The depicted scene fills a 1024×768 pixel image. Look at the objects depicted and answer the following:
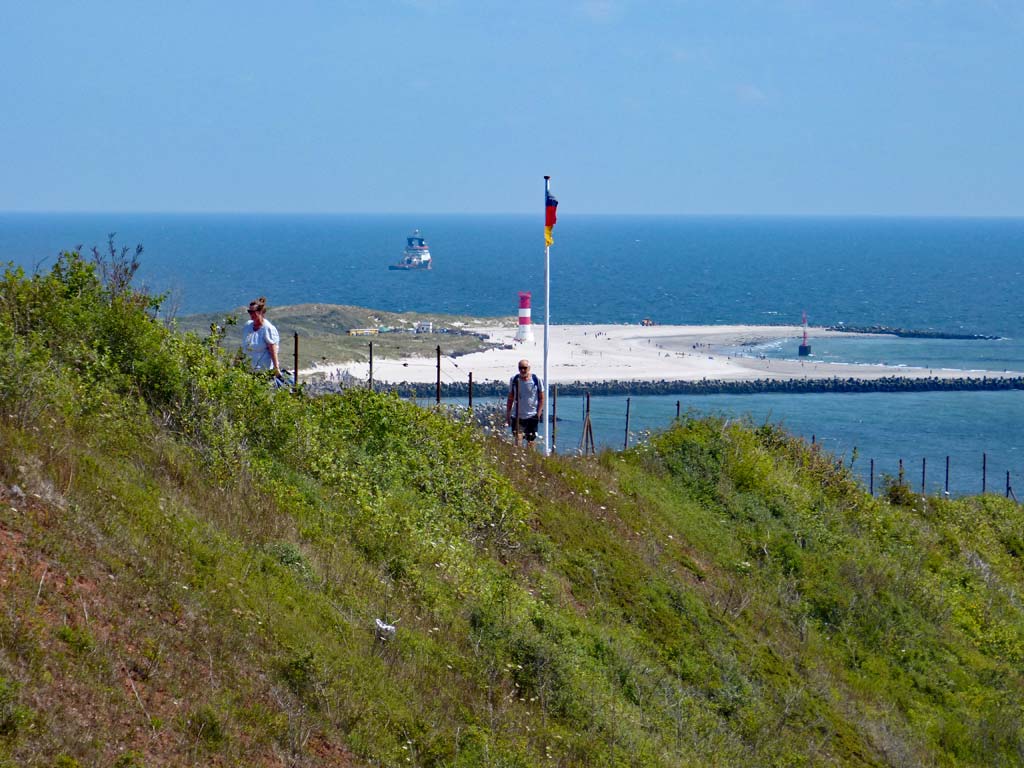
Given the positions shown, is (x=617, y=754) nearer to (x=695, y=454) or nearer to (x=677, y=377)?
(x=695, y=454)

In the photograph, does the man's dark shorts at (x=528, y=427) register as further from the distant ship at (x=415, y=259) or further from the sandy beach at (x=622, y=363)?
the distant ship at (x=415, y=259)

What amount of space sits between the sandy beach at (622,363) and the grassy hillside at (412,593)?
4290cm

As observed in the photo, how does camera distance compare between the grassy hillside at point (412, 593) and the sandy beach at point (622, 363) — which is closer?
the grassy hillside at point (412, 593)

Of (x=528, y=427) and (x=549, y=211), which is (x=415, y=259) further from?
(x=528, y=427)

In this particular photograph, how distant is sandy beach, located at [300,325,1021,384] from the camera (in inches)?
2514

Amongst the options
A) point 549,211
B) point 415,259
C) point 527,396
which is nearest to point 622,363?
point 549,211

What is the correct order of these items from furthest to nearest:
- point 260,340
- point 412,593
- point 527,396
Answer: point 527,396
point 260,340
point 412,593

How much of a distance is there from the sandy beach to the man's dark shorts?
42023mm

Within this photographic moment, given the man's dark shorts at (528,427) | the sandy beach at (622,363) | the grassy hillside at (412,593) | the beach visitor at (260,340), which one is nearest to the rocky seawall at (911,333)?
the sandy beach at (622,363)

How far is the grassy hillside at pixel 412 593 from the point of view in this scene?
7113 mm

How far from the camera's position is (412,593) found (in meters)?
9.80

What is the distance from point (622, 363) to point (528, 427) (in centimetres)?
5534

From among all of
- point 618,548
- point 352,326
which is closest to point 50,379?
point 618,548

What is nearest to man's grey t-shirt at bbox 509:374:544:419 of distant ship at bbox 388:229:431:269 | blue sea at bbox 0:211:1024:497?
blue sea at bbox 0:211:1024:497
